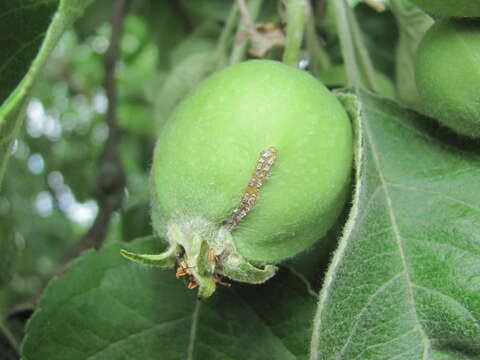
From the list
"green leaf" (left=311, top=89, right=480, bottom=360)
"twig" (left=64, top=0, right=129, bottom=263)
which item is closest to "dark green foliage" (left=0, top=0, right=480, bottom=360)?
Result: "green leaf" (left=311, top=89, right=480, bottom=360)

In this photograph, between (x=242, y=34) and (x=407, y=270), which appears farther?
(x=242, y=34)

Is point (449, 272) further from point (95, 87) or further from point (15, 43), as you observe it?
point (95, 87)

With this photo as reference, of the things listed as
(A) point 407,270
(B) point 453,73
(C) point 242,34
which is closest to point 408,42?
(C) point 242,34

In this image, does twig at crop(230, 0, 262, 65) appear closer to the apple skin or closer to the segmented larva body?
the apple skin

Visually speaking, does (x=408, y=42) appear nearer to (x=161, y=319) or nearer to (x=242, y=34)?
(x=242, y=34)

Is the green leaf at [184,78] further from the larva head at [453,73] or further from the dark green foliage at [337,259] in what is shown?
the larva head at [453,73]

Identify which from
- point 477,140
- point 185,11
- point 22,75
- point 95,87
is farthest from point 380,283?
point 95,87

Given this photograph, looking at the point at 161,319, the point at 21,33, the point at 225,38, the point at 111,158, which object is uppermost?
the point at 21,33
